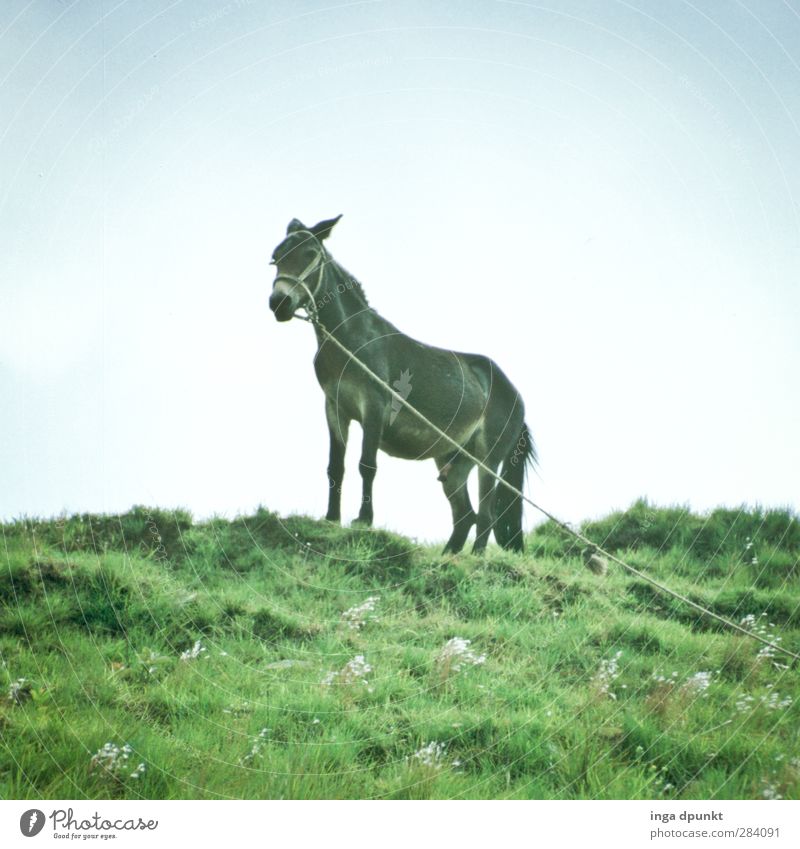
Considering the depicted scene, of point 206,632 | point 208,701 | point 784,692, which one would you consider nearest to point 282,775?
point 208,701

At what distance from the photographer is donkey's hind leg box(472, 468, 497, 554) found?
3.95 metres

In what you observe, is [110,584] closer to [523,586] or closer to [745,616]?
[523,586]

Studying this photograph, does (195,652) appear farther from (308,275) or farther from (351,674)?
(308,275)

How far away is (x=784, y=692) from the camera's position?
11.1 ft

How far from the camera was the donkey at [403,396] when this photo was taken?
12.6ft

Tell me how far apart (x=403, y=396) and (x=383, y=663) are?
1.21m

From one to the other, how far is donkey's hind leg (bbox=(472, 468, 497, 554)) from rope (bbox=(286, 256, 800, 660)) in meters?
0.04

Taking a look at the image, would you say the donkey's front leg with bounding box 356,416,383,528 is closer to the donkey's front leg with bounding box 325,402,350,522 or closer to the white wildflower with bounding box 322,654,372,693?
the donkey's front leg with bounding box 325,402,350,522

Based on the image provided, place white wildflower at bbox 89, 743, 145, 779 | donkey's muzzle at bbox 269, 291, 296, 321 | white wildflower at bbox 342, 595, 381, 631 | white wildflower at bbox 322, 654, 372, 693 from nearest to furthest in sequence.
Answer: white wildflower at bbox 89, 743, 145, 779
white wildflower at bbox 322, 654, 372, 693
white wildflower at bbox 342, 595, 381, 631
donkey's muzzle at bbox 269, 291, 296, 321

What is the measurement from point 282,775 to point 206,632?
724mm
